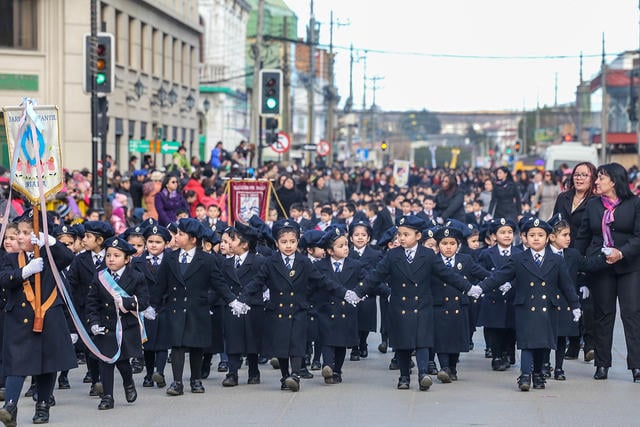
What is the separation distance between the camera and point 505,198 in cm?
3000

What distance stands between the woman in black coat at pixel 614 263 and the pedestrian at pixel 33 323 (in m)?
5.22

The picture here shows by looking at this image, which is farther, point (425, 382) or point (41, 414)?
point (425, 382)

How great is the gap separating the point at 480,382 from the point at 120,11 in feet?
108

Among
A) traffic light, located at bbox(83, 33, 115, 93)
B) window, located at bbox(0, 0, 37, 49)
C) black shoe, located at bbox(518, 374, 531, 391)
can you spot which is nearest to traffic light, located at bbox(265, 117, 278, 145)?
window, located at bbox(0, 0, 37, 49)

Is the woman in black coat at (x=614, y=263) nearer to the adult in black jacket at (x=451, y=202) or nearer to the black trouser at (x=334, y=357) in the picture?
the black trouser at (x=334, y=357)

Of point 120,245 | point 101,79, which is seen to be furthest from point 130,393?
point 101,79

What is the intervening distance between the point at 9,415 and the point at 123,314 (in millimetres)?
1823

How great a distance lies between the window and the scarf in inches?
1095

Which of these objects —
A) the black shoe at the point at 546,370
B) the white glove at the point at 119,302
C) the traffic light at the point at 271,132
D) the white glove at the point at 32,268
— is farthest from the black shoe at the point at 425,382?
the traffic light at the point at 271,132

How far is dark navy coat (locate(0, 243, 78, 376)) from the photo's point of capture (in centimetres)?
1150

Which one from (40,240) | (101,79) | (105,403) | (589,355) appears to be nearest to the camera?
(40,240)

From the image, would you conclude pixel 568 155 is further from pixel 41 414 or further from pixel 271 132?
pixel 41 414

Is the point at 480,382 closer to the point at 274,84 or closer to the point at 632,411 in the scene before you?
the point at 632,411

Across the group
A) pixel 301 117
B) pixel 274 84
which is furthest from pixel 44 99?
pixel 301 117
